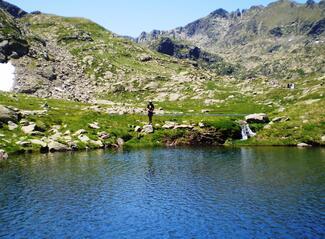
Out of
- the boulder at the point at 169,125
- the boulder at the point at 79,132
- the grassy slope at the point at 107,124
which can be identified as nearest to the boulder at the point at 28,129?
the grassy slope at the point at 107,124

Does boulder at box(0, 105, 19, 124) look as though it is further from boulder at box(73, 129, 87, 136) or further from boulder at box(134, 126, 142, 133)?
boulder at box(134, 126, 142, 133)

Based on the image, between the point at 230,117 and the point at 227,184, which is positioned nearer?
the point at 227,184

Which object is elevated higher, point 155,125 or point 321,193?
point 155,125

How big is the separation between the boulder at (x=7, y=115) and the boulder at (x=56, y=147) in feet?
52.0

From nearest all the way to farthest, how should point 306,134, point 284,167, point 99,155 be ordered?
point 284,167 < point 99,155 < point 306,134

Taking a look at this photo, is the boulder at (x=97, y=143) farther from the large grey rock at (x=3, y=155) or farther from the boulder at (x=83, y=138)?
the large grey rock at (x=3, y=155)

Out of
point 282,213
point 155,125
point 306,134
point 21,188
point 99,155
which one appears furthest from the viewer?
point 155,125

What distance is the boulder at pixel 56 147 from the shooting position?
4402 inches

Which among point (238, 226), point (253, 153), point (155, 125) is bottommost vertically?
point (238, 226)

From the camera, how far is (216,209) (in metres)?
57.6

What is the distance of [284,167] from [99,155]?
4491cm

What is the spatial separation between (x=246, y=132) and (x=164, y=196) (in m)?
71.4

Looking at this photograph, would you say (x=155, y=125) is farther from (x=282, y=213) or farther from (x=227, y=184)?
(x=282, y=213)

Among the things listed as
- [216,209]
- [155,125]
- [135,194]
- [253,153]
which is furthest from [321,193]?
[155,125]
